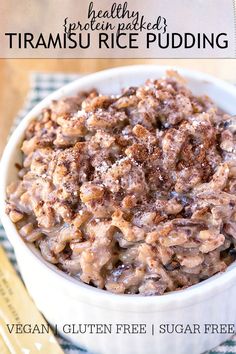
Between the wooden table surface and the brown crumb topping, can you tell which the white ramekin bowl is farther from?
the wooden table surface

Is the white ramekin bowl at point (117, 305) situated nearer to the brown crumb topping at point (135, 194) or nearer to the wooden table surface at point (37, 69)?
the brown crumb topping at point (135, 194)

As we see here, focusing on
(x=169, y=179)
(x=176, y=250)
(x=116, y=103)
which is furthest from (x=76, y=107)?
(x=176, y=250)

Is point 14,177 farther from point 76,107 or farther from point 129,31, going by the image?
point 129,31

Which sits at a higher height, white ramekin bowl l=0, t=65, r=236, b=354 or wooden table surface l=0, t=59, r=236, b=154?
wooden table surface l=0, t=59, r=236, b=154

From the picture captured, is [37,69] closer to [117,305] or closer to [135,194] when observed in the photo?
[135,194]

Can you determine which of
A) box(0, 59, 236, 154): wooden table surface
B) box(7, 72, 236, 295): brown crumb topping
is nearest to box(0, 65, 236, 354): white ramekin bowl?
box(7, 72, 236, 295): brown crumb topping

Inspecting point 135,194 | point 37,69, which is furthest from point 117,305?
point 37,69
